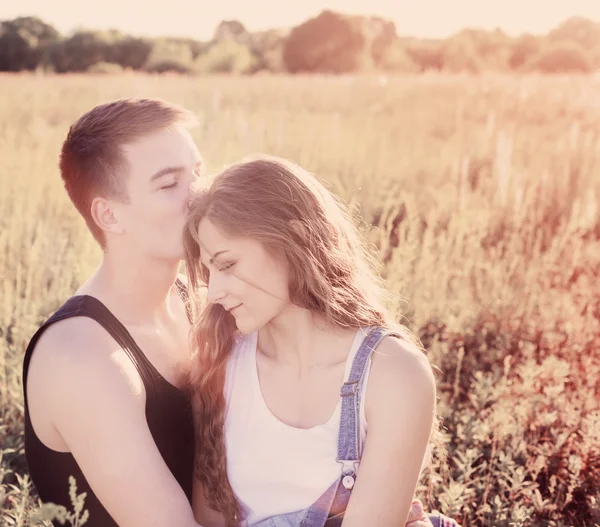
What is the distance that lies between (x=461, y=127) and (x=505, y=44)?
33.4 m

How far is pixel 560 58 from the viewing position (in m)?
35.7

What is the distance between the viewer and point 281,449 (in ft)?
6.93

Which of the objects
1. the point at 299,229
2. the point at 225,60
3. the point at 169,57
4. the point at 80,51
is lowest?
the point at 299,229

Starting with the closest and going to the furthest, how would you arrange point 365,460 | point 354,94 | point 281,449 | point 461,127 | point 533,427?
point 365,460 < point 281,449 < point 533,427 < point 461,127 < point 354,94

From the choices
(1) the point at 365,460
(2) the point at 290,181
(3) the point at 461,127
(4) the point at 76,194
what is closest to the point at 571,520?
(1) the point at 365,460

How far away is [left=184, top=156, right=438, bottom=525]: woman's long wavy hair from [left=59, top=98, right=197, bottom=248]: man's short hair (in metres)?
0.43

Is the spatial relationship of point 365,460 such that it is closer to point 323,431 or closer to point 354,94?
point 323,431

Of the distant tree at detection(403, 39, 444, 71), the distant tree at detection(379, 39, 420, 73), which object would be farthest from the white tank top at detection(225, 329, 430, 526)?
the distant tree at detection(403, 39, 444, 71)

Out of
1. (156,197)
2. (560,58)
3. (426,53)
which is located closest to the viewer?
(156,197)

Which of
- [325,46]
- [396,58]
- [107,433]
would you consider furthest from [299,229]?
[325,46]

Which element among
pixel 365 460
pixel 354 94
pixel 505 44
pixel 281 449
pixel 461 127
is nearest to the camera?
pixel 365 460

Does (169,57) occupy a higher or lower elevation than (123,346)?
higher

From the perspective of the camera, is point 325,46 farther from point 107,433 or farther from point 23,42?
point 107,433

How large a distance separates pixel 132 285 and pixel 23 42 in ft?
130
